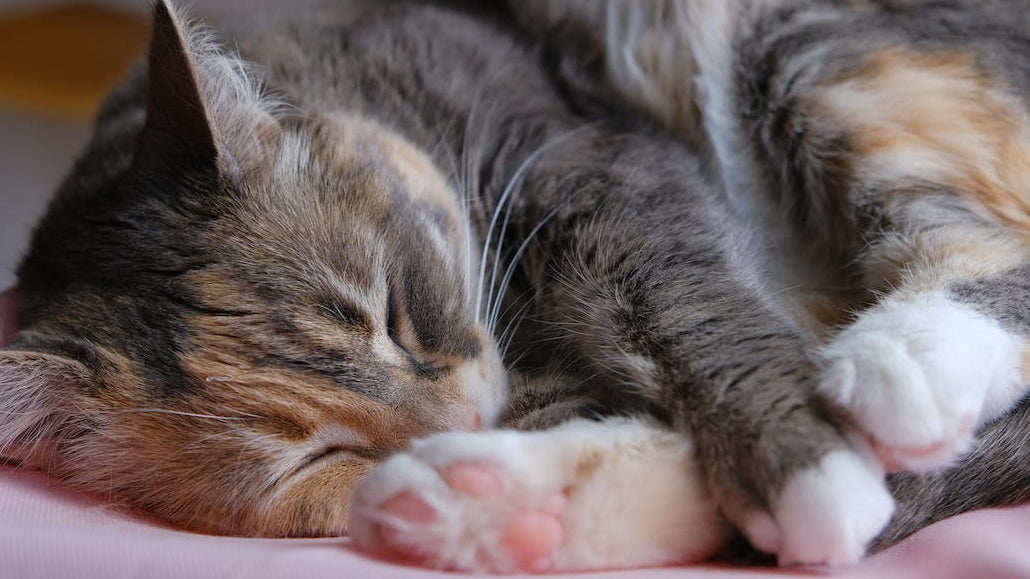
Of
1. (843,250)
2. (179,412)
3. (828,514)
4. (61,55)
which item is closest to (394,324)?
(179,412)

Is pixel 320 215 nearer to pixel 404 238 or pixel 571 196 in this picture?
pixel 404 238

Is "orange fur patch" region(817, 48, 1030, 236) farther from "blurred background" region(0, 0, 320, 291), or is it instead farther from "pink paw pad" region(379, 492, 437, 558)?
"blurred background" region(0, 0, 320, 291)

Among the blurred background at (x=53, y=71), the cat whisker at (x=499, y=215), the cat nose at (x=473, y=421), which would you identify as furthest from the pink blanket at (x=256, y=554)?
the blurred background at (x=53, y=71)

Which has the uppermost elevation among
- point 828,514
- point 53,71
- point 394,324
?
point 828,514

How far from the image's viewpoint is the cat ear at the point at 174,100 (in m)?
1.06

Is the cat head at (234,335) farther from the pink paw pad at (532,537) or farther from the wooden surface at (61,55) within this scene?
the wooden surface at (61,55)

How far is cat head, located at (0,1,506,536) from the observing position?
105 centimetres

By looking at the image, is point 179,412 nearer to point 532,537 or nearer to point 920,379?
point 532,537

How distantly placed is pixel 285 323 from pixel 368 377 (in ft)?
0.39

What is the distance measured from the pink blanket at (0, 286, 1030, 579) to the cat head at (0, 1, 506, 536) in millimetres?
86

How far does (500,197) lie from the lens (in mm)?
1373

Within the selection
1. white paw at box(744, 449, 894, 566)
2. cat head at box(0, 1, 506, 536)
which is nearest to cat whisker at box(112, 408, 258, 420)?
cat head at box(0, 1, 506, 536)

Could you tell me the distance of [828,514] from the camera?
841mm

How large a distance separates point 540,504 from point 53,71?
10.6ft
